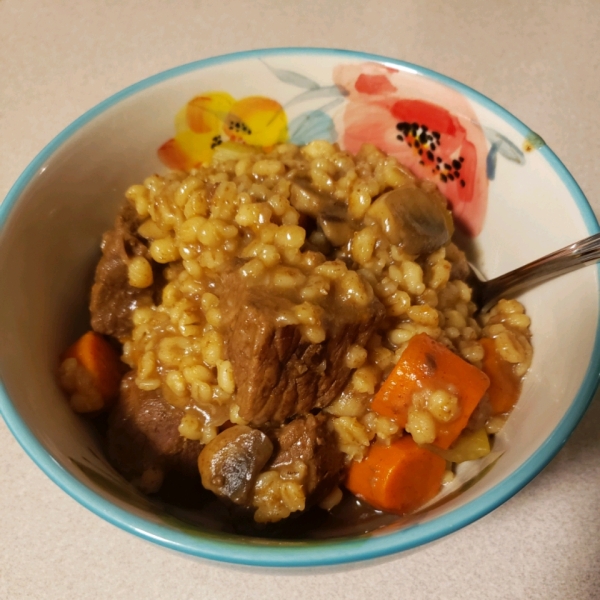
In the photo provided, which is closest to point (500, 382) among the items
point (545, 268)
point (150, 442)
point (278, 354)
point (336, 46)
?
point (545, 268)

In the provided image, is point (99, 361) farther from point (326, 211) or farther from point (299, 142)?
point (299, 142)

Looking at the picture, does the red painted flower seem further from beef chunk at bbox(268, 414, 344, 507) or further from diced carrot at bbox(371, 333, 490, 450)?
beef chunk at bbox(268, 414, 344, 507)

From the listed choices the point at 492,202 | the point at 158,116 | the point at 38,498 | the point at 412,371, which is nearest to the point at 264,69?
the point at 158,116

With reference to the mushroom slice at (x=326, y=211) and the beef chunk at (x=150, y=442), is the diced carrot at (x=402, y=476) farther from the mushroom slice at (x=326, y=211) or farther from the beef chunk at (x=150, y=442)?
the mushroom slice at (x=326, y=211)

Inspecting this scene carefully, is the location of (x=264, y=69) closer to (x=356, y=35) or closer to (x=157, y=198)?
(x=157, y=198)

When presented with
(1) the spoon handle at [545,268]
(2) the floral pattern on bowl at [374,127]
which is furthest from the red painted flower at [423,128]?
(1) the spoon handle at [545,268]

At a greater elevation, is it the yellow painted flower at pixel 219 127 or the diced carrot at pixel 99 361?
the yellow painted flower at pixel 219 127
